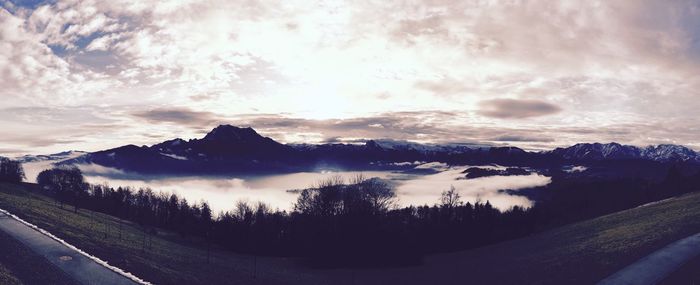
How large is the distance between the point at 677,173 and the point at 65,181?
24965 cm

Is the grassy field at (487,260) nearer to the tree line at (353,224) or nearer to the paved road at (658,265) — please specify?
the paved road at (658,265)

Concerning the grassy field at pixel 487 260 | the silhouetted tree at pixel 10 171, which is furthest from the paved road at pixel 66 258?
the silhouetted tree at pixel 10 171

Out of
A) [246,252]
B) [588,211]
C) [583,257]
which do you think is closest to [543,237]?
[583,257]

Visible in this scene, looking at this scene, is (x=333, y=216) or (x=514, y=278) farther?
(x=333, y=216)

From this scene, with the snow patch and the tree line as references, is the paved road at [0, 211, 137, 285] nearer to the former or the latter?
Result: the snow patch

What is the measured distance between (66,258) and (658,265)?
5738 cm

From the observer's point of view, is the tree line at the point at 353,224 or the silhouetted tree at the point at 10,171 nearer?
the tree line at the point at 353,224

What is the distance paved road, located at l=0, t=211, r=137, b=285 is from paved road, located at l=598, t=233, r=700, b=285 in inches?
1768

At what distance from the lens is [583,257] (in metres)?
51.6

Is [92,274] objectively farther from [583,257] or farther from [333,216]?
[333,216]

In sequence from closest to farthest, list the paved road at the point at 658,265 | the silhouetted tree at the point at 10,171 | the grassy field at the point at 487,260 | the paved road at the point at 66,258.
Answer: the paved road at the point at 66,258
the paved road at the point at 658,265
the grassy field at the point at 487,260
the silhouetted tree at the point at 10,171

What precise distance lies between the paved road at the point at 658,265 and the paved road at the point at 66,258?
147ft

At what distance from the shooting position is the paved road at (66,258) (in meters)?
33.8

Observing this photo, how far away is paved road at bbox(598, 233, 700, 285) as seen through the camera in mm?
37000
